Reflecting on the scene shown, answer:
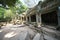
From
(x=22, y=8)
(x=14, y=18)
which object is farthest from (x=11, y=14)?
(x=22, y=8)

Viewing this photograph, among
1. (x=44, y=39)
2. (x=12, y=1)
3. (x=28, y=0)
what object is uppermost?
(x=28, y=0)

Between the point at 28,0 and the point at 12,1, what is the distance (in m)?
41.3

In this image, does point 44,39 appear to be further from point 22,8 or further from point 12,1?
point 22,8

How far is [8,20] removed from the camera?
33.3 meters

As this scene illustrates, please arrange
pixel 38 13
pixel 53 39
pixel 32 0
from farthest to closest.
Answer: pixel 32 0, pixel 38 13, pixel 53 39

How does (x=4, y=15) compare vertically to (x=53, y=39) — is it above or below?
above

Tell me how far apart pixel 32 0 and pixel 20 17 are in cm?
2369

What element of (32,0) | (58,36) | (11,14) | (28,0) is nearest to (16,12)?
(11,14)

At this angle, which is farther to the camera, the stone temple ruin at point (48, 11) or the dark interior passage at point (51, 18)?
the dark interior passage at point (51, 18)

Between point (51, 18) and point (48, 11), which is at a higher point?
point (48, 11)

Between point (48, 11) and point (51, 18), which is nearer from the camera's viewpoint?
point (48, 11)

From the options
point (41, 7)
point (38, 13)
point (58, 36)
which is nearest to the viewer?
point (58, 36)

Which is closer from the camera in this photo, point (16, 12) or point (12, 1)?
point (12, 1)

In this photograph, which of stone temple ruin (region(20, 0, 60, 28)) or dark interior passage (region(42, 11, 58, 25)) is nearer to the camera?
stone temple ruin (region(20, 0, 60, 28))
